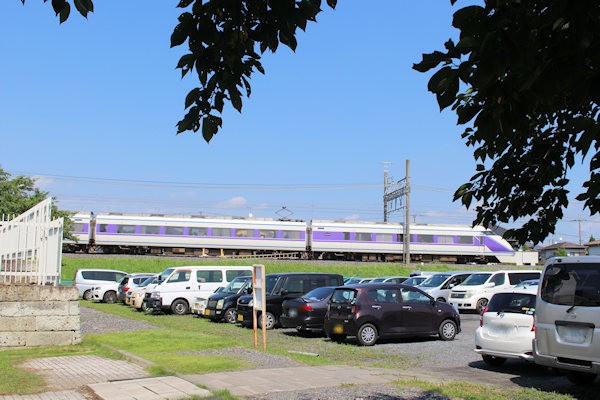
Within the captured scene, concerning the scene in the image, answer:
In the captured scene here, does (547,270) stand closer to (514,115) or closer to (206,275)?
(514,115)

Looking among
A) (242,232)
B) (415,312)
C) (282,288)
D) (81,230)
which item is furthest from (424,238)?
(415,312)

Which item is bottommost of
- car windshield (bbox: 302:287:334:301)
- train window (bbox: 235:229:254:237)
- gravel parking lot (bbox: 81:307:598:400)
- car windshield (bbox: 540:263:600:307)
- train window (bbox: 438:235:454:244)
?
gravel parking lot (bbox: 81:307:598:400)

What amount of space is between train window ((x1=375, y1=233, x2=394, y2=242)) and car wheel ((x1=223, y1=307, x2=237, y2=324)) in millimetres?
32671

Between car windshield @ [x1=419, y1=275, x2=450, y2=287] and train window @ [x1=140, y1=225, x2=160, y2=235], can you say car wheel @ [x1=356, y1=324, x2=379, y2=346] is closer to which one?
car windshield @ [x1=419, y1=275, x2=450, y2=287]

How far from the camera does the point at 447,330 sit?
15.2 meters

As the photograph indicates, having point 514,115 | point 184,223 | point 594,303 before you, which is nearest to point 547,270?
point 594,303

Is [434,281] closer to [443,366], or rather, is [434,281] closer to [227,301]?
[227,301]

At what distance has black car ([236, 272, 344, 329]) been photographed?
18062 mm

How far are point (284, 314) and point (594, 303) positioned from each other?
32.5ft

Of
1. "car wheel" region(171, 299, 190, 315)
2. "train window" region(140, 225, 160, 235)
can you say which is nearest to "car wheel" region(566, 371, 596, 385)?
"car wheel" region(171, 299, 190, 315)

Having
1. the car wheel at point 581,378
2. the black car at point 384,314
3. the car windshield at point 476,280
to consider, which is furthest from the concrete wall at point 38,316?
the car windshield at point 476,280

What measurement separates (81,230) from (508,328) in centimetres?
4249

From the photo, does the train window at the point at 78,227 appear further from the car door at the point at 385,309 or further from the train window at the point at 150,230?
the car door at the point at 385,309

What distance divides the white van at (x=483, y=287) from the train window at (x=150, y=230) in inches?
1203
